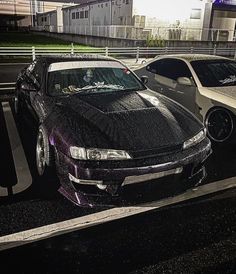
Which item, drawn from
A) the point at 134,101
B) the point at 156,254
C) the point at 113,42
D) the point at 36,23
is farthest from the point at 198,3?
the point at 36,23

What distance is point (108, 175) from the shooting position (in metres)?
3.08

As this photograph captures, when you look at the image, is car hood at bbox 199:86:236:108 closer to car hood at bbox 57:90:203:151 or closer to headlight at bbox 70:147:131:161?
car hood at bbox 57:90:203:151

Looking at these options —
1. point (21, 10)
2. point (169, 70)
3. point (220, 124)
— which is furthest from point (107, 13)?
point (21, 10)

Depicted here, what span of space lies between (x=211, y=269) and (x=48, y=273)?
4.48 ft

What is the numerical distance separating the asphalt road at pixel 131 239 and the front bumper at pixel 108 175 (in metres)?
0.20

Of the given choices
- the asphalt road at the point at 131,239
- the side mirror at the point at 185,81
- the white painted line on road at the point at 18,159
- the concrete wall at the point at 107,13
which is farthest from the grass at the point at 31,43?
the asphalt road at the point at 131,239

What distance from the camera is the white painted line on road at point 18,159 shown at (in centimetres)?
399

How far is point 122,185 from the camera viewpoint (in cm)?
313

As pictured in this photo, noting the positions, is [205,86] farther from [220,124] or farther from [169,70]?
[169,70]

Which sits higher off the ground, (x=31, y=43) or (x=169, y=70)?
(x=169, y=70)

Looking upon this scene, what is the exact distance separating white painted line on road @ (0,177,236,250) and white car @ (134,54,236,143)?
1689 millimetres

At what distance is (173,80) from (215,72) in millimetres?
825

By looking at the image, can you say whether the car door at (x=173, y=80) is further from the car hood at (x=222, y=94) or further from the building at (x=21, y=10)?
the building at (x=21, y=10)

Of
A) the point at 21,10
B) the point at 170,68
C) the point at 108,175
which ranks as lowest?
the point at 108,175
